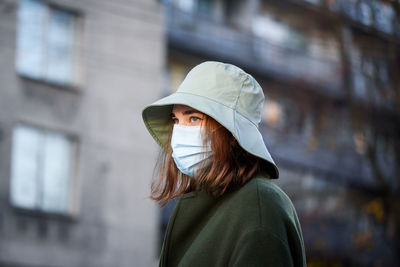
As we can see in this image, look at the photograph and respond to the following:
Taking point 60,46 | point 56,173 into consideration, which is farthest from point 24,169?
point 60,46

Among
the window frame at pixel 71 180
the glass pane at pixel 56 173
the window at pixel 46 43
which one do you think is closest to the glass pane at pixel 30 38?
the window at pixel 46 43

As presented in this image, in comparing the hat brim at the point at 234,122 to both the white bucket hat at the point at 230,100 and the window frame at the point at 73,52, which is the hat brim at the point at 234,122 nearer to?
the white bucket hat at the point at 230,100

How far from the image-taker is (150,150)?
2122cm

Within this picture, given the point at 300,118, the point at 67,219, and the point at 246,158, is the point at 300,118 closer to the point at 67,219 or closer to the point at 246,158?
the point at 67,219

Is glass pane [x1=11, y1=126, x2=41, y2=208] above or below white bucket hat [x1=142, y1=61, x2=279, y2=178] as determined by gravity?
below

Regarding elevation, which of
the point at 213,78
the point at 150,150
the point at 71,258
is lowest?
the point at 71,258

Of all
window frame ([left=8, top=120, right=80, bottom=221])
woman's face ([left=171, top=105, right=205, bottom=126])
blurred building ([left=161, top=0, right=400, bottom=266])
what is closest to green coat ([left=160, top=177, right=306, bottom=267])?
woman's face ([left=171, top=105, right=205, bottom=126])

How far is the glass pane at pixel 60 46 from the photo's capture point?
19.8 m

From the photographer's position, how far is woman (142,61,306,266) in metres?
3.27

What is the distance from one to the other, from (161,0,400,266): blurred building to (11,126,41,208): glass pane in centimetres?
370

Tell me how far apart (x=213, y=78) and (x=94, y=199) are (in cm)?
1642

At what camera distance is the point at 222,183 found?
136 inches

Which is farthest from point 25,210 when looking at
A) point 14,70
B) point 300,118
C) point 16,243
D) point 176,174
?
A: point 176,174

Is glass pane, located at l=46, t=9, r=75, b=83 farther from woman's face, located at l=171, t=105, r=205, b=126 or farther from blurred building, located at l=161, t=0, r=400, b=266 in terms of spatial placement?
woman's face, located at l=171, t=105, r=205, b=126
